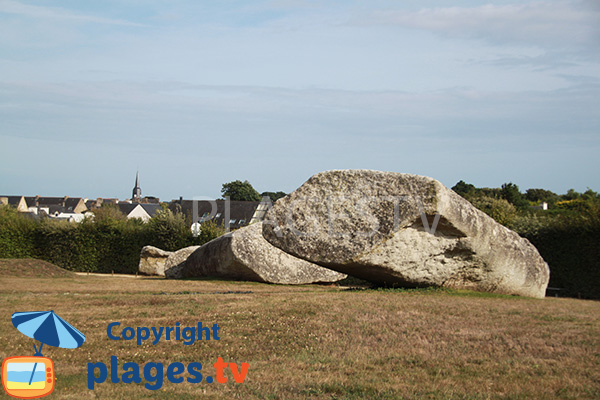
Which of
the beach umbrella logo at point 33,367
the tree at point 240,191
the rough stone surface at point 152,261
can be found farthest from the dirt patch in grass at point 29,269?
the tree at point 240,191

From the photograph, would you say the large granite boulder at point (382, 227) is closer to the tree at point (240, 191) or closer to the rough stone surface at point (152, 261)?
the rough stone surface at point (152, 261)

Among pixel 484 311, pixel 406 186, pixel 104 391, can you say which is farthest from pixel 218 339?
pixel 406 186

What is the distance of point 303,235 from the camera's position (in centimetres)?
1510

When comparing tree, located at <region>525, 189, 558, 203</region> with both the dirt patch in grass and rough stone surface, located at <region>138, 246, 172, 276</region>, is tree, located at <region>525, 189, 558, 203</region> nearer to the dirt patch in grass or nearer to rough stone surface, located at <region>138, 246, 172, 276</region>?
rough stone surface, located at <region>138, 246, 172, 276</region>

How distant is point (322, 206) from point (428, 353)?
678cm

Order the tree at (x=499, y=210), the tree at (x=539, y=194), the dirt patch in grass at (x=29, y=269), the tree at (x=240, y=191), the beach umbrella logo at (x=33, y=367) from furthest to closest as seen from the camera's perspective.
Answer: the tree at (x=240, y=191) → the tree at (x=539, y=194) → the tree at (x=499, y=210) → the dirt patch in grass at (x=29, y=269) → the beach umbrella logo at (x=33, y=367)

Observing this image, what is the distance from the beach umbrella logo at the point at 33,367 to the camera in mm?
6305

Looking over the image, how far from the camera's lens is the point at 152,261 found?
3078cm

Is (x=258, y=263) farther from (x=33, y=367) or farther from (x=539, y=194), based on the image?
(x=539, y=194)

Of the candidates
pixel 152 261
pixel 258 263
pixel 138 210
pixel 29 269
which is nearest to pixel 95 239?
pixel 152 261

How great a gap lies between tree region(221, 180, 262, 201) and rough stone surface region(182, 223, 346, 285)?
73469 millimetres

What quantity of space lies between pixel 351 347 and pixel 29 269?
2096 cm

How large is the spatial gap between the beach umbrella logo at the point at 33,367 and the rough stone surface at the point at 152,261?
78.6ft

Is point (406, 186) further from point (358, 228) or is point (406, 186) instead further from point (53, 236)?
point (53, 236)
